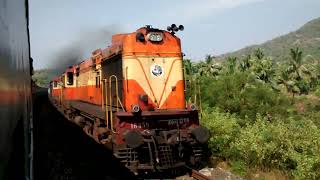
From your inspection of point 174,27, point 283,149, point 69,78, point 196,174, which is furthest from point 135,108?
point 69,78

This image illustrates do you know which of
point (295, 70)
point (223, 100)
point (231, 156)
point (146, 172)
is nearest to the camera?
point (146, 172)

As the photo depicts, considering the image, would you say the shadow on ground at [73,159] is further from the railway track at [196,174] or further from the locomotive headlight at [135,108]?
the locomotive headlight at [135,108]

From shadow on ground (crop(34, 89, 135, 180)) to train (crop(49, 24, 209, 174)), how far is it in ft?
2.04

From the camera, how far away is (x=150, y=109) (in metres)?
10.5

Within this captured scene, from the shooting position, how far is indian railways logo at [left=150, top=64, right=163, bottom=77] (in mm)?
10641

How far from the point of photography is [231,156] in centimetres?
1194

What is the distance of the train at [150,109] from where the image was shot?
32.1 ft

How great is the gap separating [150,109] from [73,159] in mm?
3289

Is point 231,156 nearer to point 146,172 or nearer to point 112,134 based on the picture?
point 146,172

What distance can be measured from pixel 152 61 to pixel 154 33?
0.76 metres

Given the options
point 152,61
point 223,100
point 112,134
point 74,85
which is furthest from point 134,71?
point 223,100

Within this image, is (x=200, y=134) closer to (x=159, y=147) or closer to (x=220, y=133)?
(x=159, y=147)

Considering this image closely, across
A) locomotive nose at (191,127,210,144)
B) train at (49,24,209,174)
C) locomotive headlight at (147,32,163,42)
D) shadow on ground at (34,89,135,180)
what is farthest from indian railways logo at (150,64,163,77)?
shadow on ground at (34,89,135,180)

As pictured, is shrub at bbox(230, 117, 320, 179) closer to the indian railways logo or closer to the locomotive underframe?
the locomotive underframe
